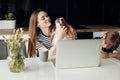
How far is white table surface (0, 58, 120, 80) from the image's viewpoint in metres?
1.45

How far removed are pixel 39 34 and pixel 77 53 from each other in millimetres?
948

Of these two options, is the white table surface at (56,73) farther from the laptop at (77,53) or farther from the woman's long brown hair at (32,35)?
the woman's long brown hair at (32,35)

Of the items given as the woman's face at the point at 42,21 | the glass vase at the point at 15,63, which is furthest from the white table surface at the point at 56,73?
the woman's face at the point at 42,21

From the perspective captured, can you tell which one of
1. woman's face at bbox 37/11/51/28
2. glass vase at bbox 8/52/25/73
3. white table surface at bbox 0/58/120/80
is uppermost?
woman's face at bbox 37/11/51/28

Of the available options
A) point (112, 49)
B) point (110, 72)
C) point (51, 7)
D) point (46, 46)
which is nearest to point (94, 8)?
point (51, 7)

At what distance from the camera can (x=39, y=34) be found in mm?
2480

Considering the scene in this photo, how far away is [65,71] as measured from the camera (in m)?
1.59

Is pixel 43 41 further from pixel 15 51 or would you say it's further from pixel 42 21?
pixel 15 51

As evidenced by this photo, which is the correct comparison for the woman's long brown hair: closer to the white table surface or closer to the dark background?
the white table surface

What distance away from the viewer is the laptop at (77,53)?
5.18 feet

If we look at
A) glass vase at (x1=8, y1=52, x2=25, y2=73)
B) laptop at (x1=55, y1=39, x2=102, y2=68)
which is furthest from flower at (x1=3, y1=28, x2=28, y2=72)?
laptop at (x1=55, y1=39, x2=102, y2=68)

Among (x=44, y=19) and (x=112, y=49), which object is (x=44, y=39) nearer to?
(x=44, y=19)

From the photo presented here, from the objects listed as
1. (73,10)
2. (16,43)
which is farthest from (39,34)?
(73,10)

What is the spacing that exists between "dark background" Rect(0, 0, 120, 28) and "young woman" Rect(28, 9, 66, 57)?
835 millimetres
